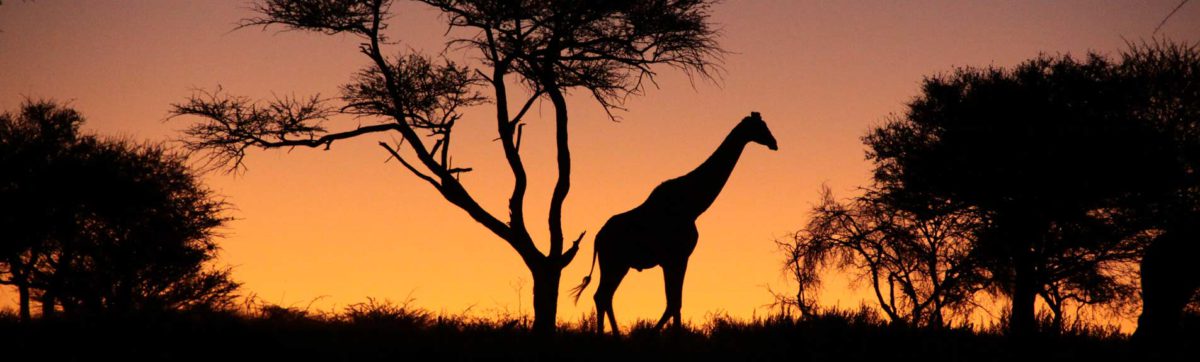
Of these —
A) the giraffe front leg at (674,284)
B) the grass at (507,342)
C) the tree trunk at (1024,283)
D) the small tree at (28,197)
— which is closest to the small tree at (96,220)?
the small tree at (28,197)

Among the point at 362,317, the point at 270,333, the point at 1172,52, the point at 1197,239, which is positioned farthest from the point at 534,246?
the point at 1172,52

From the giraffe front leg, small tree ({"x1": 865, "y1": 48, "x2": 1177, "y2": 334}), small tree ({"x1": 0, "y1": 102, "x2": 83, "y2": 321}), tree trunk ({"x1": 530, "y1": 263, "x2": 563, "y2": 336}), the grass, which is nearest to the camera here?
the grass

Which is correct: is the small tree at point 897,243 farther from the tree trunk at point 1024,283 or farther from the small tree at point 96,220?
the small tree at point 96,220

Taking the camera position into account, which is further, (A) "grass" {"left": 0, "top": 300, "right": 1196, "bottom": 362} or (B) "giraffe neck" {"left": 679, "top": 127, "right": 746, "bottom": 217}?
(B) "giraffe neck" {"left": 679, "top": 127, "right": 746, "bottom": 217}

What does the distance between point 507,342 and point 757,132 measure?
5.19 m

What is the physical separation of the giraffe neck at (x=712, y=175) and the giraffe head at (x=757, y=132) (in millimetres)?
163

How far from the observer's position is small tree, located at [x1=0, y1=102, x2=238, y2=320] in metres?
29.2

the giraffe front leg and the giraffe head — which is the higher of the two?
the giraffe head

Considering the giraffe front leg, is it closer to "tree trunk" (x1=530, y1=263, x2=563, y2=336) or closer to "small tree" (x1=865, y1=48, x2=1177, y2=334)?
"tree trunk" (x1=530, y1=263, x2=563, y2=336)

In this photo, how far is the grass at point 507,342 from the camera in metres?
11.6

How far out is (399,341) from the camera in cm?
1295

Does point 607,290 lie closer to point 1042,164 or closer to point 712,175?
point 712,175

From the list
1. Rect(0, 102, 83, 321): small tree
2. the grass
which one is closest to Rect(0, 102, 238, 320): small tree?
Rect(0, 102, 83, 321): small tree

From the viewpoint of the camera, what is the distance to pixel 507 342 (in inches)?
512
